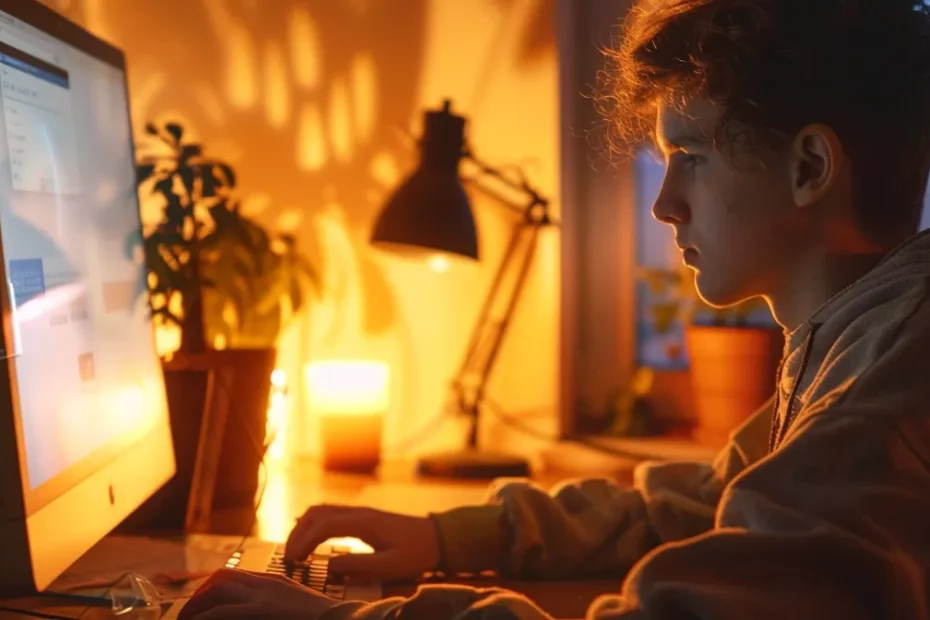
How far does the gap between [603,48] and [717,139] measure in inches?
27.6

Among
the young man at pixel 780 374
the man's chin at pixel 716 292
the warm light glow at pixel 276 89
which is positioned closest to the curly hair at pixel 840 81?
the young man at pixel 780 374

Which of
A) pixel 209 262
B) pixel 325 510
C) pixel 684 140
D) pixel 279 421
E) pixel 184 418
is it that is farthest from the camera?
pixel 279 421

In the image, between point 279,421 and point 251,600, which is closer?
point 251,600

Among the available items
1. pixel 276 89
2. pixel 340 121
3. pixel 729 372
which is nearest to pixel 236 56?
pixel 276 89

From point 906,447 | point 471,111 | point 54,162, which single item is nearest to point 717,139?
point 906,447

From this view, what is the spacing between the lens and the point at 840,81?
25.8 inches

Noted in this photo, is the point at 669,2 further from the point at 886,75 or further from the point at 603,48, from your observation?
the point at 603,48

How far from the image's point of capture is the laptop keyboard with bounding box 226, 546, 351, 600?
2.49 ft

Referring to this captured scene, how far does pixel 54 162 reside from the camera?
0.75m

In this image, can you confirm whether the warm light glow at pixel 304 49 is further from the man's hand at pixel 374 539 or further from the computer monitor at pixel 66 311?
the man's hand at pixel 374 539

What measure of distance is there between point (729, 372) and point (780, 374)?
644 millimetres

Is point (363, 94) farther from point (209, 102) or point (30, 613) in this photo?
point (30, 613)

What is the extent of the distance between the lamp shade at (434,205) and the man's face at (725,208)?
53 cm

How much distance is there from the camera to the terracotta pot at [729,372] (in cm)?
134
